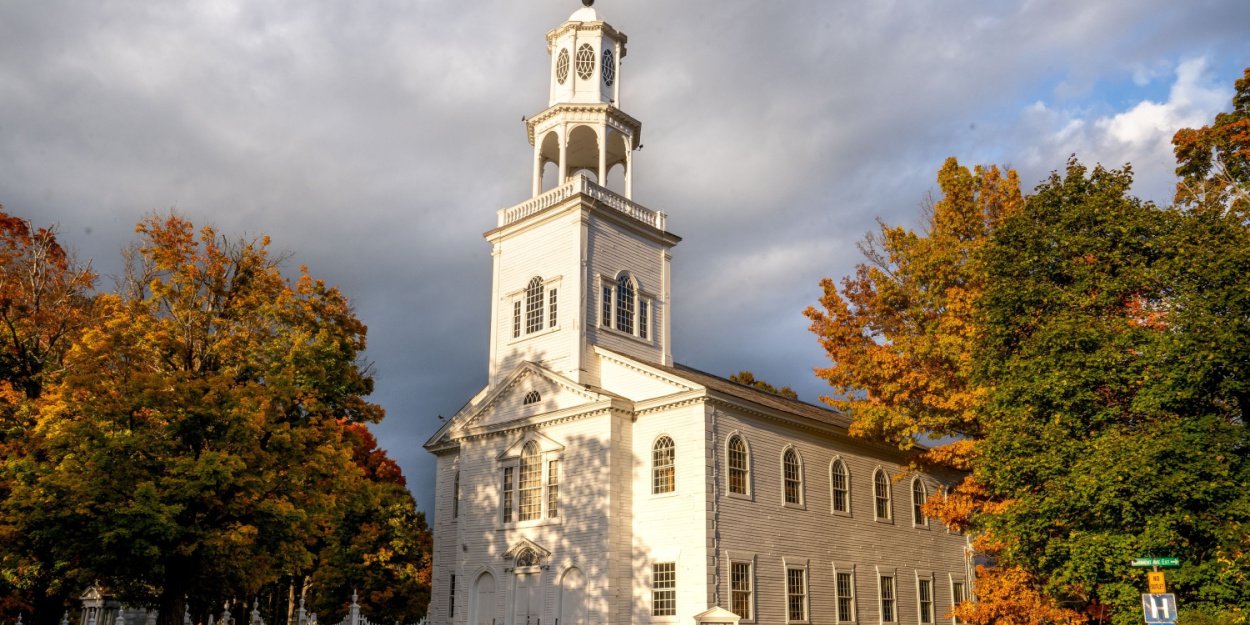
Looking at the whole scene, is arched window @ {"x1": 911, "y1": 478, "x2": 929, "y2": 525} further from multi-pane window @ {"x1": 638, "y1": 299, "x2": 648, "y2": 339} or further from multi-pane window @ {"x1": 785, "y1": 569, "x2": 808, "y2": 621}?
multi-pane window @ {"x1": 638, "y1": 299, "x2": 648, "y2": 339}

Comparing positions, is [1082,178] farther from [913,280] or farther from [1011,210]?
[913,280]

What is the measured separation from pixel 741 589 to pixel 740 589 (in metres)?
0.04

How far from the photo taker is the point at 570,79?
35.6 meters

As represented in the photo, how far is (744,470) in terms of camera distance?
28.8 metres

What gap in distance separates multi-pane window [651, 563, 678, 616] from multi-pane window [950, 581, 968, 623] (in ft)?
45.9

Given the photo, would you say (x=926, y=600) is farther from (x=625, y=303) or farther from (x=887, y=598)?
(x=625, y=303)

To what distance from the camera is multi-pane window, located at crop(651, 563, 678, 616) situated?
27.2 meters

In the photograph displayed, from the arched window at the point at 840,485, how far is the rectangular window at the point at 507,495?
11.0 meters

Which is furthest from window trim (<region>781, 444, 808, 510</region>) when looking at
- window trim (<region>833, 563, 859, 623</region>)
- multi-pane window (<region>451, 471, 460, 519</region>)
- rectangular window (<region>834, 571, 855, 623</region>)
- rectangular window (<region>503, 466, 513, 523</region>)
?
multi-pane window (<region>451, 471, 460, 519</region>)

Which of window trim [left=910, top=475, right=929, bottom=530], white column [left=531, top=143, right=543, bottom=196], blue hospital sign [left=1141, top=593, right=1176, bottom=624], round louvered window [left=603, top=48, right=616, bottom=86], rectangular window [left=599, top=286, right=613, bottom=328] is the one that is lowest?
blue hospital sign [left=1141, top=593, right=1176, bottom=624]

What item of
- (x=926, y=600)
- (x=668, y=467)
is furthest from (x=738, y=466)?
(x=926, y=600)

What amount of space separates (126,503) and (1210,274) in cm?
2440

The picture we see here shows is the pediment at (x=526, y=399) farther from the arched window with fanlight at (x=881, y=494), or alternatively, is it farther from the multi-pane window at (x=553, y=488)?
the arched window with fanlight at (x=881, y=494)

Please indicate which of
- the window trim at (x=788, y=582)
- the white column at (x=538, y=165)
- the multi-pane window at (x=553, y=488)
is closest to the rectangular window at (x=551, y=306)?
the white column at (x=538, y=165)
